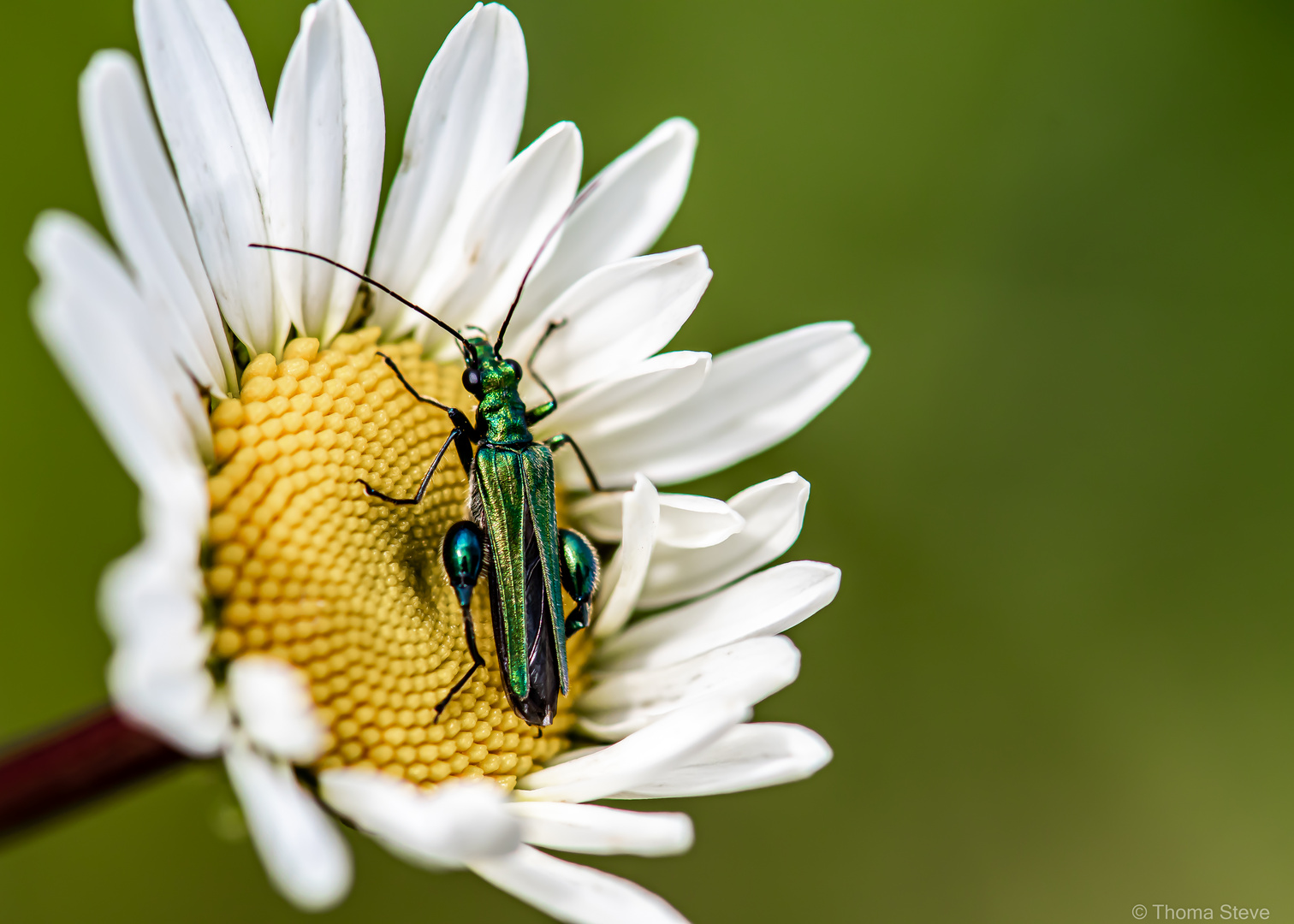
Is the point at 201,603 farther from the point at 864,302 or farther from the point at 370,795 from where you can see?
the point at 864,302

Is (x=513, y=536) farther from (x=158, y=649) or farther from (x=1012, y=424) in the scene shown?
(x=1012, y=424)

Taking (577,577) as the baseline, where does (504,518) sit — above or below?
above

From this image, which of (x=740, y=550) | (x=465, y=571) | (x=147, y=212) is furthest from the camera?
(x=740, y=550)

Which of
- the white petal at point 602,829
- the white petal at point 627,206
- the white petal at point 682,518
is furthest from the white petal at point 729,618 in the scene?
the white petal at point 627,206

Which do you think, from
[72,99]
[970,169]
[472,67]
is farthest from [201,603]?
[970,169]

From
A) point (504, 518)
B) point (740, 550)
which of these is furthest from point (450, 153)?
point (740, 550)

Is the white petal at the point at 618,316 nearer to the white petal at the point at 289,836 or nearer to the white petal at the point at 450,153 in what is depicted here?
the white petal at the point at 450,153

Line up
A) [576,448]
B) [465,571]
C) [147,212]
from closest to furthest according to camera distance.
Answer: [147,212], [465,571], [576,448]
